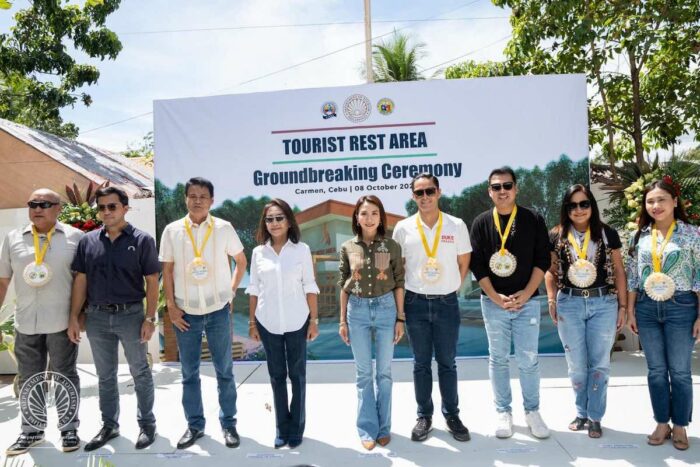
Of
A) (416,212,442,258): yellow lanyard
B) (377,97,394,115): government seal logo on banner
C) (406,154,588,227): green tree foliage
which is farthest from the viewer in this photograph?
(377,97,394,115): government seal logo on banner

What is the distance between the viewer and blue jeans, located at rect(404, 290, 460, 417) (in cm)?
344

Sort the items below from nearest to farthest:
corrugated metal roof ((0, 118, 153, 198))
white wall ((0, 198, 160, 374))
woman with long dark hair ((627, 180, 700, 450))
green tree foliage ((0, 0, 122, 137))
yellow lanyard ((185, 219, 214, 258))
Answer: woman with long dark hair ((627, 180, 700, 450))
yellow lanyard ((185, 219, 214, 258))
white wall ((0, 198, 160, 374))
corrugated metal roof ((0, 118, 153, 198))
green tree foliage ((0, 0, 122, 137))

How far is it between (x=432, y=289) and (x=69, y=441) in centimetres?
254

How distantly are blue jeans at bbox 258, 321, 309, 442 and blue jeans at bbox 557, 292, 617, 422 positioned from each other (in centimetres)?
165

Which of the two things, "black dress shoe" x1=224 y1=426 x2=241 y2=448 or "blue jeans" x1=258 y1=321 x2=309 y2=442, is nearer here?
"blue jeans" x1=258 y1=321 x2=309 y2=442

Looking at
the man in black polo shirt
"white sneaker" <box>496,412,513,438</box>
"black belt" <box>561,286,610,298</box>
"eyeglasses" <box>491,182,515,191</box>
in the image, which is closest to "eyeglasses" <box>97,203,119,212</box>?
the man in black polo shirt

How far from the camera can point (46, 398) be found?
12.3 feet

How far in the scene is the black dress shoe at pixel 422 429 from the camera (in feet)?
11.6

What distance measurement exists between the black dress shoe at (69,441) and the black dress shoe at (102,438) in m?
0.10

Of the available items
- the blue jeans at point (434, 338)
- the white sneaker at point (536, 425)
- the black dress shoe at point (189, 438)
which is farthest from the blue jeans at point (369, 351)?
the black dress shoe at point (189, 438)

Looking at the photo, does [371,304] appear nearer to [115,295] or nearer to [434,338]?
[434,338]

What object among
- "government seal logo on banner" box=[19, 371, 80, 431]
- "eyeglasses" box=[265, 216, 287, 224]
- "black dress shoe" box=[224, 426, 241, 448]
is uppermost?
"eyeglasses" box=[265, 216, 287, 224]

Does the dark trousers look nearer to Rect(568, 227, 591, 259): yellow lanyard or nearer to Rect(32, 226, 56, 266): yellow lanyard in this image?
Rect(32, 226, 56, 266): yellow lanyard

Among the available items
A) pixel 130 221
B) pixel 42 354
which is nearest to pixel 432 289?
pixel 42 354
